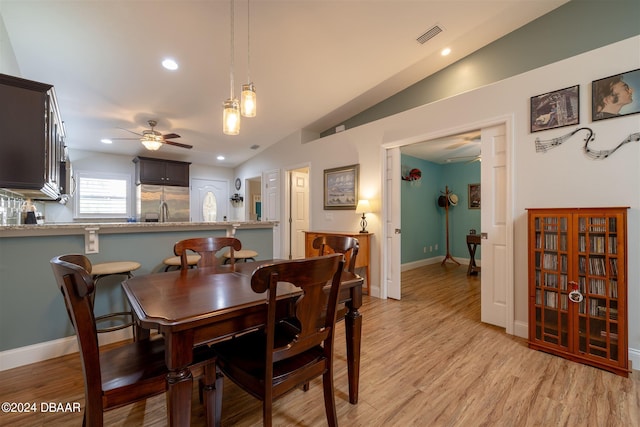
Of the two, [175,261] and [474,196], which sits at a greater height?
[474,196]

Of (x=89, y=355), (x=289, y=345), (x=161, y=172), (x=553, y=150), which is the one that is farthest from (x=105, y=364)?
(x=161, y=172)

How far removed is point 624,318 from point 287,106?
437cm

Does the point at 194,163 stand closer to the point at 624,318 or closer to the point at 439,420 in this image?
the point at 439,420

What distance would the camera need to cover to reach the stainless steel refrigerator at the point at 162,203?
580 centimetres

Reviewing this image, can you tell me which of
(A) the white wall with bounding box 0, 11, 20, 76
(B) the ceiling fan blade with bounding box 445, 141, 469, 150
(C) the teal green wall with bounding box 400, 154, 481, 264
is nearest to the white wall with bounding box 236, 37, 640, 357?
(B) the ceiling fan blade with bounding box 445, 141, 469, 150

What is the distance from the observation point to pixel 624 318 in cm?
197

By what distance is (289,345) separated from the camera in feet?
3.94

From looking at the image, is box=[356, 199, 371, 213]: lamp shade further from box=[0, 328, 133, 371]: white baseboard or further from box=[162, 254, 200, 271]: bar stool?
box=[0, 328, 133, 371]: white baseboard

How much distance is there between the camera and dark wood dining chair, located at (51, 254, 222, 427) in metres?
0.98

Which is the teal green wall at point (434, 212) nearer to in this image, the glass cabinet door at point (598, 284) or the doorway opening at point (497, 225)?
the doorway opening at point (497, 225)

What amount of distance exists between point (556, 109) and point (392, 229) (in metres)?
2.14

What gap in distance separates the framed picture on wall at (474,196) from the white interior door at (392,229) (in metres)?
3.13

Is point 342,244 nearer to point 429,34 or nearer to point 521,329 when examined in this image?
point 521,329

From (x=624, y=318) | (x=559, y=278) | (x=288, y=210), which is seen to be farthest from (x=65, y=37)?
(x=624, y=318)
